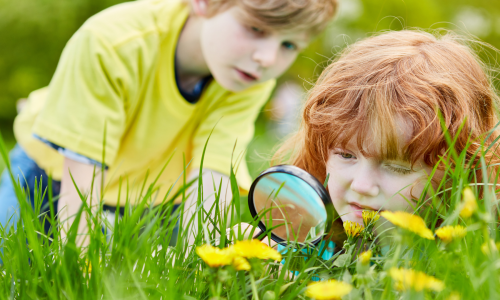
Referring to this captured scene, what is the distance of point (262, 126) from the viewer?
875 cm

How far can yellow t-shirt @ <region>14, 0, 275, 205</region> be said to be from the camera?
84.0 inches

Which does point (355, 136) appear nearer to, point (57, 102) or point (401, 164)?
point (401, 164)

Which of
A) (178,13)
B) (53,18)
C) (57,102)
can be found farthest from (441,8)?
(57,102)

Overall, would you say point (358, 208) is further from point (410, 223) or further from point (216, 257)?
point (216, 257)

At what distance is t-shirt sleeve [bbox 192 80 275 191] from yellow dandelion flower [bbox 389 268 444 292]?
1781 millimetres

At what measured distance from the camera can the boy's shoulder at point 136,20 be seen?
7.38 feet

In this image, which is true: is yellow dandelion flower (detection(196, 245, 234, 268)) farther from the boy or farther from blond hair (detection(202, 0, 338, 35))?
blond hair (detection(202, 0, 338, 35))

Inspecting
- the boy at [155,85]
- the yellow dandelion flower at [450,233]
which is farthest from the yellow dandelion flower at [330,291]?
the boy at [155,85]

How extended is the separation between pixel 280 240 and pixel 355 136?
1.29 feet

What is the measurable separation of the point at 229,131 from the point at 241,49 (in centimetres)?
63

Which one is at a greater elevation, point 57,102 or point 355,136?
point 355,136

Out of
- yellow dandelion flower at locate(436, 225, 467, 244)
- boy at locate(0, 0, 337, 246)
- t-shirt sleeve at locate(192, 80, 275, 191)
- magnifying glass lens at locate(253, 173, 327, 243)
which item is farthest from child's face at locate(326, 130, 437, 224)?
t-shirt sleeve at locate(192, 80, 275, 191)

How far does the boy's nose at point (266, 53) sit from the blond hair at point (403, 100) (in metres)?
0.59

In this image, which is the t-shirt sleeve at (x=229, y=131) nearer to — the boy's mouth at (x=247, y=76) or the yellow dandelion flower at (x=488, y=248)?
the boy's mouth at (x=247, y=76)
